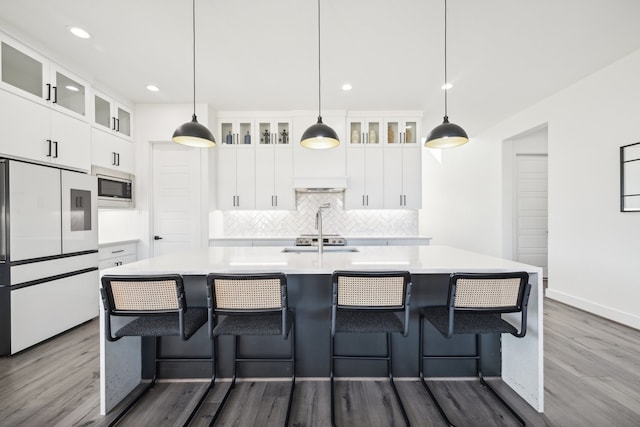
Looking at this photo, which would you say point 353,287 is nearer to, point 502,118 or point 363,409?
point 363,409

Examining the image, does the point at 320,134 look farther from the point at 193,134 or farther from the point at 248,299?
the point at 248,299

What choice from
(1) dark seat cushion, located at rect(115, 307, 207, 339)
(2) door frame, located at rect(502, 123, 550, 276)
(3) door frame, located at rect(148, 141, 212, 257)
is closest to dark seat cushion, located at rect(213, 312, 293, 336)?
(1) dark seat cushion, located at rect(115, 307, 207, 339)

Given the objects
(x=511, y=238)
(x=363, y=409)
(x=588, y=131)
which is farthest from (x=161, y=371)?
(x=511, y=238)

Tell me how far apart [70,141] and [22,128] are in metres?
0.48

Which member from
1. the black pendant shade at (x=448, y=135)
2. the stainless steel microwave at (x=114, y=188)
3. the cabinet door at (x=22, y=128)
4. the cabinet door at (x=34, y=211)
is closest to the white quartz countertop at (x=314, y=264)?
the black pendant shade at (x=448, y=135)

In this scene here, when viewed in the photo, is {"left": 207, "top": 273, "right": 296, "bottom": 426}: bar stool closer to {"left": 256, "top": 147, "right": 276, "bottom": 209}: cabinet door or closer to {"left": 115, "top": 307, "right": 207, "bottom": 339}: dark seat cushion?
{"left": 115, "top": 307, "right": 207, "bottom": 339}: dark seat cushion

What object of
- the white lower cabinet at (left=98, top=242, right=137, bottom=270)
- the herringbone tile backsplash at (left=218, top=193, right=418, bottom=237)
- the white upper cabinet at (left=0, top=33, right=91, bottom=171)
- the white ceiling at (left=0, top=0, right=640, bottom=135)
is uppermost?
the white ceiling at (left=0, top=0, right=640, bottom=135)

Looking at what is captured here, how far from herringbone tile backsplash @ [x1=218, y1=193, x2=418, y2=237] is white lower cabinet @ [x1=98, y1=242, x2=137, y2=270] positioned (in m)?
1.34

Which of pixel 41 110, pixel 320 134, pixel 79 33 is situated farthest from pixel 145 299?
pixel 79 33

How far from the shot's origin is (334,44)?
2781 mm

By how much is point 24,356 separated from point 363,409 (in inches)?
117

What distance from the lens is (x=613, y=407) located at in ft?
5.82

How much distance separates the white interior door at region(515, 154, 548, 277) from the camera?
5.05 meters

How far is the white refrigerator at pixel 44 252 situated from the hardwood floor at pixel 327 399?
13.7 inches
